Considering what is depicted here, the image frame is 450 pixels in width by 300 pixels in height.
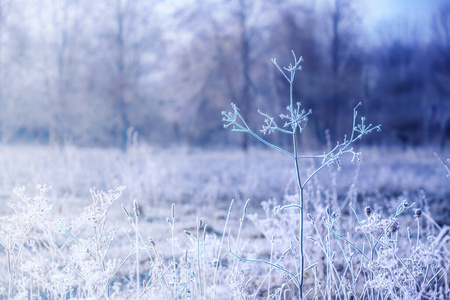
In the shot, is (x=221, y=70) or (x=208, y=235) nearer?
(x=208, y=235)

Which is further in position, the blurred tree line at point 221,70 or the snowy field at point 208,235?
the blurred tree line at point 221,70

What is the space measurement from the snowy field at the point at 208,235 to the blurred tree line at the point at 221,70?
560 centimetres

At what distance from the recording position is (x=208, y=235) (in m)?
3.35

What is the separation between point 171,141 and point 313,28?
23.6 ft

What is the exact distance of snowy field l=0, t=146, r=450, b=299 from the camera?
201 centimetres

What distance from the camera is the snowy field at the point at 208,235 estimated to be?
201 centimetres

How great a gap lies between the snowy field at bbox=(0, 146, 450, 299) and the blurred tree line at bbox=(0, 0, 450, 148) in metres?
5.60

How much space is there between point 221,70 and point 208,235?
12930 mm

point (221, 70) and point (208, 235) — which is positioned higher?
point (221, 70)

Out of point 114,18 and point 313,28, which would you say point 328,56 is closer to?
point 313,28

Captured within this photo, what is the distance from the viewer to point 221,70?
15812mm

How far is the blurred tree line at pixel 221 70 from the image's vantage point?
14625 mm

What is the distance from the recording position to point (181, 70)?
1589 cm

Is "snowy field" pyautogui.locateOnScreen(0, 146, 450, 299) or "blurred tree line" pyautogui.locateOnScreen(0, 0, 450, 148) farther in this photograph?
"blurred tree line" pyautogui.locateOnScreen(0, 0, 450, 148)
